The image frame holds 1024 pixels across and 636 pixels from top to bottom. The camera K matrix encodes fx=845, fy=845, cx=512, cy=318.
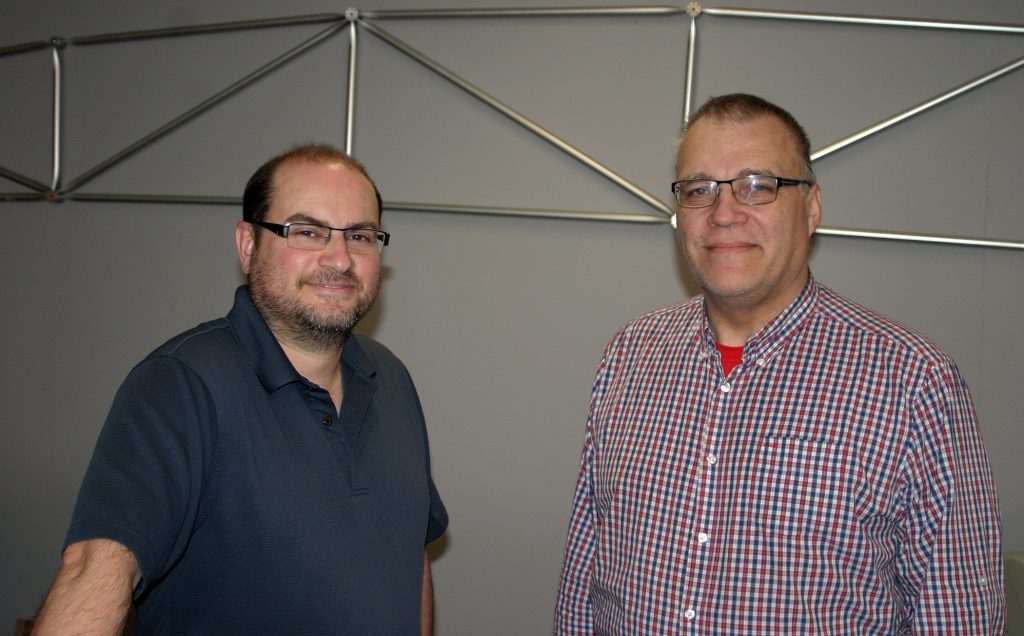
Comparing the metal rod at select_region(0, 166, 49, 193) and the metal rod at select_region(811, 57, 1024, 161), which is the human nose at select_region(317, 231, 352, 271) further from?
the metal rod at select_region(0, 166, 49, 193)

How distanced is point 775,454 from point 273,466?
0.93 metres

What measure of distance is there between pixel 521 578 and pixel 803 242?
1696mm

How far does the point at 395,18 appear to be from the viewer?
305 cm

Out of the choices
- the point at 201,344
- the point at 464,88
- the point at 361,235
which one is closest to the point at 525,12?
the point at 464,88

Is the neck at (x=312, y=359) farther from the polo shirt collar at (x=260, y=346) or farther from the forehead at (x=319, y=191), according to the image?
the forehead at (x=319, y=191)

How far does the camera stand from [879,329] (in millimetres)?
1646

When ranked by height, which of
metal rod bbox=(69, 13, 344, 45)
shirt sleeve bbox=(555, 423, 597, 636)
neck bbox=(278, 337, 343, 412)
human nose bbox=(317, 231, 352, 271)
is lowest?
shirt sleeve bbox=(555, 423, 597, 636)

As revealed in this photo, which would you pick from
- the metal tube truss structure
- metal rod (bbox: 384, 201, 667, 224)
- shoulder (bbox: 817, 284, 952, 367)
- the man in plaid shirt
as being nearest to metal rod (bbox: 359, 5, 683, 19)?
the metal tube truss structure

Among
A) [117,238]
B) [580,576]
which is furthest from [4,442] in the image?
[580,576]

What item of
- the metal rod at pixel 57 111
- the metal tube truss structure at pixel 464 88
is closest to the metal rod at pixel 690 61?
the metal tube truss structure at pixel 464 88

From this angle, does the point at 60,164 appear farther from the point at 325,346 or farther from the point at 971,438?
the point at 971,438

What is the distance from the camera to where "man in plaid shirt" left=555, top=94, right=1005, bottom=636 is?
1.51 m

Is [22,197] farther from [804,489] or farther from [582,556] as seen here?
[804,489]

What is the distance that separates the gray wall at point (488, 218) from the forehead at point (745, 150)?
1.14m
